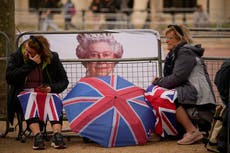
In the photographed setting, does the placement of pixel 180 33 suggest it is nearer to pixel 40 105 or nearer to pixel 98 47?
pixel 98 47

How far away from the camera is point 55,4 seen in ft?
108

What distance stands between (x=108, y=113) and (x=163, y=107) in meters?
0.63

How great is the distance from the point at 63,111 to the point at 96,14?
19355mm

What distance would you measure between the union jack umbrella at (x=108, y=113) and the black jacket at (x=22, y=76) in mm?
196

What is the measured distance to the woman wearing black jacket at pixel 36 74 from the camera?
8.86 m

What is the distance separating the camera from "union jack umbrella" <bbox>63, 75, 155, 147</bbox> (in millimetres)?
8805

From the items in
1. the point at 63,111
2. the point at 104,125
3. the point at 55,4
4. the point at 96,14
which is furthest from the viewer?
the point at 55,4

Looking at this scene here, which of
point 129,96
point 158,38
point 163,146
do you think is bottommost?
point 163,146

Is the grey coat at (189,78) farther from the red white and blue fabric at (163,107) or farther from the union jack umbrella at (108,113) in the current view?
the union jack umbrella at (108,113)

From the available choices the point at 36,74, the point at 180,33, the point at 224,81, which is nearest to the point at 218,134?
the point at 224,81

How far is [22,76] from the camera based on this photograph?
8883 millimetres

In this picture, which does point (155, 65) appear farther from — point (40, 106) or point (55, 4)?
point (55, 4)

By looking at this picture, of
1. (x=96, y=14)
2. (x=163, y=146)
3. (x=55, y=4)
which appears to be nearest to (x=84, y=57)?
(x=163, y=146)

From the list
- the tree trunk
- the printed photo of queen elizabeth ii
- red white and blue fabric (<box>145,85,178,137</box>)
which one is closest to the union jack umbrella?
red white and blue fabric (<box>145,85,178,137</box>)
